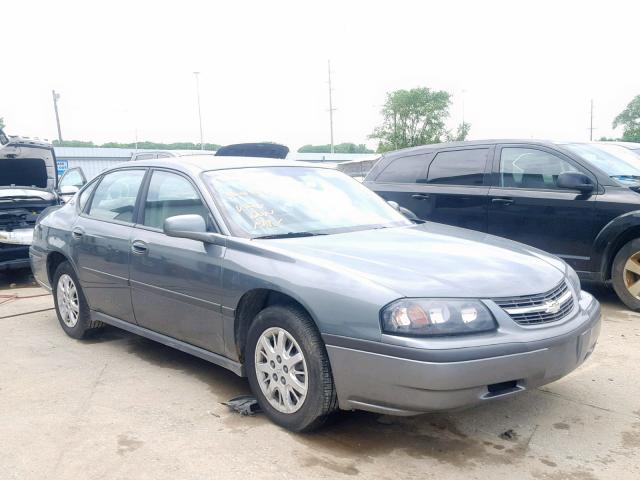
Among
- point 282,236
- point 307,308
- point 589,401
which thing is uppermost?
point 282,236

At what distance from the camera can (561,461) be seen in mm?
3121

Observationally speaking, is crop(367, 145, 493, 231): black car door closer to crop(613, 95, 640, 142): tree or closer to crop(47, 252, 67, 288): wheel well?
crop(47, 252, 67, 288): wheel well

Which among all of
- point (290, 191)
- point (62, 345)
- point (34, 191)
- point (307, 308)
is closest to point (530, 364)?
point (307, 308)

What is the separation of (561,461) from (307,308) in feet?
4.81

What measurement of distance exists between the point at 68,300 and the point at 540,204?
180 inches

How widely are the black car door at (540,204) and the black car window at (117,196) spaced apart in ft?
12.3

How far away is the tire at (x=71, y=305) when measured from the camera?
530cm

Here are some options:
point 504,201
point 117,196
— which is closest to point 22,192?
point 117,196

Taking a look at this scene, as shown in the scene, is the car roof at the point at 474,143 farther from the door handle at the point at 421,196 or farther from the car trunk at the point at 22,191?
the car trunk at the point at 22,191

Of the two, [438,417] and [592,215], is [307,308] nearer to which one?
[438,417]

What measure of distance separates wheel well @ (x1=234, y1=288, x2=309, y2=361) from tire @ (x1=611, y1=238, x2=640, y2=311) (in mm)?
3857

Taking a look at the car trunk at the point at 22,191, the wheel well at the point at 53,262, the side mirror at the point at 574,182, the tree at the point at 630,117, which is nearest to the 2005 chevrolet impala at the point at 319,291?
the wheel well at the point at 53,262

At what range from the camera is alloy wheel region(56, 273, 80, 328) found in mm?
5402

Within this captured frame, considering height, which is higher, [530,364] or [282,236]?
[282,236]
